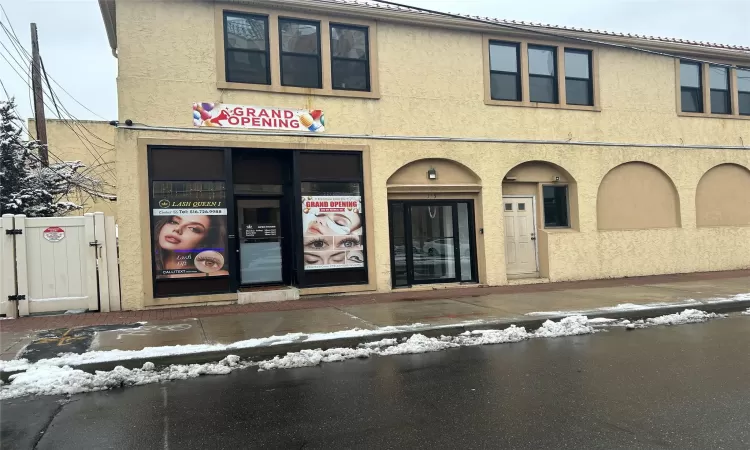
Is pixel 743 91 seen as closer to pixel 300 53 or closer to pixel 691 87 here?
pixel 691 87

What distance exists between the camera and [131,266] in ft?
33.7

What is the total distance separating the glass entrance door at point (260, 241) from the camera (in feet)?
38.2

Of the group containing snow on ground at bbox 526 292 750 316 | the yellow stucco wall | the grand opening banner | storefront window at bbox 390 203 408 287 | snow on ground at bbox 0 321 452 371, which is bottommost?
snow on ground at bbox 526 292 750 316

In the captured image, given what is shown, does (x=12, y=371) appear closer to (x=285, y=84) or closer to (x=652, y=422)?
(x=652, y=422)

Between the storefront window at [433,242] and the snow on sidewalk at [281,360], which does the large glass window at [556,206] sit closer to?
the storefront window at [433,242]

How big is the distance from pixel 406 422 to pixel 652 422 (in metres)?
1.96

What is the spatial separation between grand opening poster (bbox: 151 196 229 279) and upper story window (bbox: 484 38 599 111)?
6.94m

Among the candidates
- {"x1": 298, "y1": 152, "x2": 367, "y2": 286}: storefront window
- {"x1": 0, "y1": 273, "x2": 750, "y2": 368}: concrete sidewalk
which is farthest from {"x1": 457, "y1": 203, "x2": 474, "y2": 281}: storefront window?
Answer: {"x1": 298, "y1": 152, "x2": 367, "y2": 286}: storefront window

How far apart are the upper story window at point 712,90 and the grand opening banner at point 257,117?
10.4 metres

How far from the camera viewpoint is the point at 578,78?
46.1 ft

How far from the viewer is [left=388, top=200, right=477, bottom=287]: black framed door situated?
496 inches

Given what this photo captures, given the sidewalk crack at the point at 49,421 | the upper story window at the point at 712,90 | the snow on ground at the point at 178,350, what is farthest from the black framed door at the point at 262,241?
the upper story window at the point at 712,90

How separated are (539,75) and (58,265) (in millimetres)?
11531

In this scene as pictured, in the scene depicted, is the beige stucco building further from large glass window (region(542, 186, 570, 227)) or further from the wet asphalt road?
the wet asphalt road
